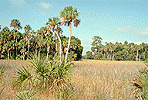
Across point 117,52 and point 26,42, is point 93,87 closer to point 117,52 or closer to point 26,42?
point 26,42

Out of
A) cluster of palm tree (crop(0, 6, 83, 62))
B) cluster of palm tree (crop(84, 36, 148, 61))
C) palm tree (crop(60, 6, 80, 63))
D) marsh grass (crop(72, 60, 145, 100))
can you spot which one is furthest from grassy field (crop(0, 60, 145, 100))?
cluster of palm tree (crop(84, 36, 148, 61))

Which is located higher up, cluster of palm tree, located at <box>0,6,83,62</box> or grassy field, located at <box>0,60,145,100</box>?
cluster of palm tree, located at <box>0,6,83,62</box>

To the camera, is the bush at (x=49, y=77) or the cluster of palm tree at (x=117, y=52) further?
the cluster of palm tree at (x=117, y=52)

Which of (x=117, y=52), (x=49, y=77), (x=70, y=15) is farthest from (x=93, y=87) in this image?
(x=117, y=52)

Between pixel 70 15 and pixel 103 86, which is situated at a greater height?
pixel 70 15

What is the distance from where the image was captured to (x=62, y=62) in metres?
7.42

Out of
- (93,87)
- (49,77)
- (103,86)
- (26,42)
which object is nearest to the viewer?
(49,77)

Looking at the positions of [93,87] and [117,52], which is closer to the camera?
[93,87]

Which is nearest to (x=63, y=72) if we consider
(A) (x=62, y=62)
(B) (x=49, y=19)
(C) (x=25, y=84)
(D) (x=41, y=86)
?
(A) (x=62, y=62)

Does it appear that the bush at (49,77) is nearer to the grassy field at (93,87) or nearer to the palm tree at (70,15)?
the grassy field at (93,87)

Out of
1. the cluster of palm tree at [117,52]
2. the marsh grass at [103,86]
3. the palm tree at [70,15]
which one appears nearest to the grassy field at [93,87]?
the marsh grass at [103,86]

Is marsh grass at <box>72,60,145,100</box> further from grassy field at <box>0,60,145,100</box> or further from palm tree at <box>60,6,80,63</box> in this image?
palm tree at <box>60,6,80,63</box>

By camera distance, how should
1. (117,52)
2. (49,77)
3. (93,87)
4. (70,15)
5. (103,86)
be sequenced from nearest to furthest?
(49,77) → (93,87) → (103,86) → (70,15) → (117,52)

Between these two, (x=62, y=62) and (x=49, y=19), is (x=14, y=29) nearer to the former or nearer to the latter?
(x=49, y=19)
